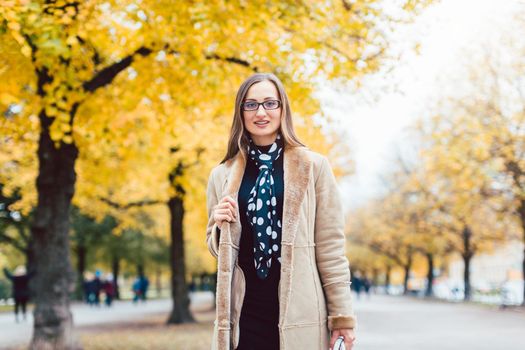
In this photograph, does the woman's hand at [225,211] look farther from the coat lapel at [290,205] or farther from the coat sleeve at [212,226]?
the coat lapel at [290,205]

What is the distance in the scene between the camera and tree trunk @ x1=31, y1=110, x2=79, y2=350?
9.77m

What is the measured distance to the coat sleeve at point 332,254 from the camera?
115 inches

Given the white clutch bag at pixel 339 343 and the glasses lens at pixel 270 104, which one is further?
the glasses lens at pixel 270 104

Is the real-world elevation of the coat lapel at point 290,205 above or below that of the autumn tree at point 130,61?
below

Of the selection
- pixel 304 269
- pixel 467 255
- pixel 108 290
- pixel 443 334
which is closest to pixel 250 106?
pixel 304 269

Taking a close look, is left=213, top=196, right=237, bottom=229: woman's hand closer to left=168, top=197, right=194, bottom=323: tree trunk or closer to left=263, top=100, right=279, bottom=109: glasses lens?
left=263, top=100, right=279, bottom=109: glasses lens

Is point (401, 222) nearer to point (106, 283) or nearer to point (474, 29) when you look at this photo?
point (106, 283)

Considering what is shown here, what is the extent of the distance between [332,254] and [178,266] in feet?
51.8

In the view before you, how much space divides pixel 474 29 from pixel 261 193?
19.7 meters

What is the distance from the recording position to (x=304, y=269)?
2.92 meters

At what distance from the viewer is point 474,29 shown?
20.8 metres

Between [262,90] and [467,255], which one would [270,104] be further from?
[467,255]

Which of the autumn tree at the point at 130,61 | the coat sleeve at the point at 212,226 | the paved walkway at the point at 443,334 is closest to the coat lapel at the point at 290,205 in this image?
the coat sleeve at the point at 212,226

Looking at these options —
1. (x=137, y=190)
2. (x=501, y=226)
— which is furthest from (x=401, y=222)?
(x=137, y=190)
